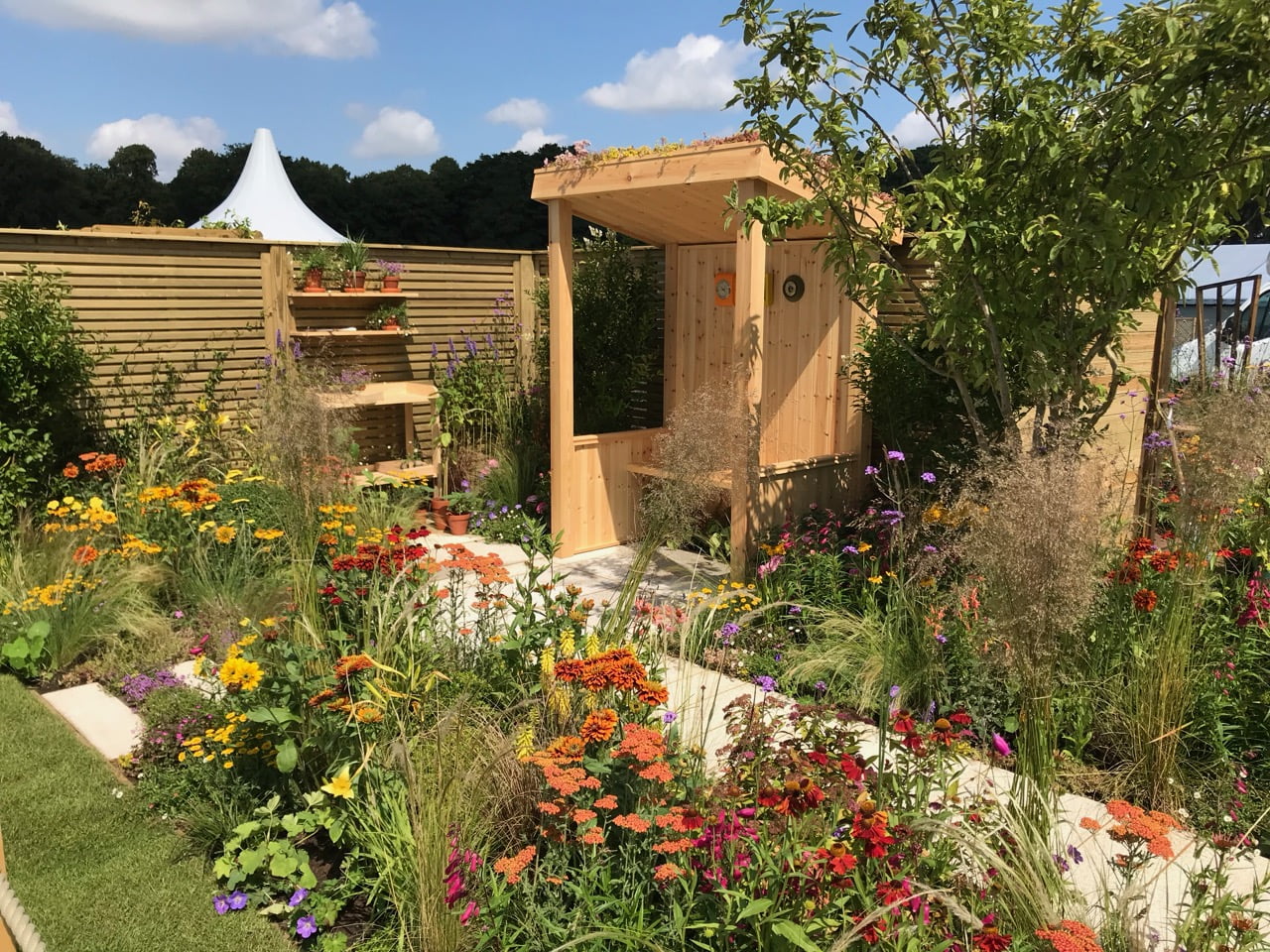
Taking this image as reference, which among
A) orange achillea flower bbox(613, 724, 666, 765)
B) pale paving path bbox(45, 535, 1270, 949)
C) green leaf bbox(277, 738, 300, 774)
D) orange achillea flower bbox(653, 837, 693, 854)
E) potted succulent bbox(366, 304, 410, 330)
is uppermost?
potted succulent bbox(366, 304, 410, 330)

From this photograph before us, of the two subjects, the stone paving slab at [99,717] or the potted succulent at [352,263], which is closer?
the stone paving slab at [99,717]

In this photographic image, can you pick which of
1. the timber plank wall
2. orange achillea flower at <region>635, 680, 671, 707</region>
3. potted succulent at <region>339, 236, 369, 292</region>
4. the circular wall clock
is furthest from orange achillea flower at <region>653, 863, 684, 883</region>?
potted succulent at <region>339, 236, 369, 292</region>

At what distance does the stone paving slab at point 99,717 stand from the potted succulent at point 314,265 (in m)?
3.81

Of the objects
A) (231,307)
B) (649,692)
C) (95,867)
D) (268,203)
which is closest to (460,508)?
(231,307)

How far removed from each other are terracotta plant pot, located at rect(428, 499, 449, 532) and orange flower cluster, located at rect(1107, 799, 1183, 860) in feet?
19.6

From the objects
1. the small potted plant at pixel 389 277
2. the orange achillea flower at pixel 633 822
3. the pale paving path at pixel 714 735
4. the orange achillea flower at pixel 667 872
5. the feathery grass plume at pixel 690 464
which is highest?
the small potted plant at pixel 389 277

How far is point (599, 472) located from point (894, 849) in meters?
4.75

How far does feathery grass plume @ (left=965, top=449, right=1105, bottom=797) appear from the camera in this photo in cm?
218

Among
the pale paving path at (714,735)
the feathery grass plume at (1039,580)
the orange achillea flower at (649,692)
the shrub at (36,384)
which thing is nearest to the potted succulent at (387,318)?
the pale paving path at (714,735)

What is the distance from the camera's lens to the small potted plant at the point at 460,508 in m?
7.11

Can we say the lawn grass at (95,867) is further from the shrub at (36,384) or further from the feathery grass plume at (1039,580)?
the shrub at (36,384)

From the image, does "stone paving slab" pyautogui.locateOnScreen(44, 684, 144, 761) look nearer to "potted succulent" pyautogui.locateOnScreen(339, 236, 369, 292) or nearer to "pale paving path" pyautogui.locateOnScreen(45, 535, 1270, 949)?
"pale paving path" pyautogui.locateOnScreen(45, 535, 1270, 949)

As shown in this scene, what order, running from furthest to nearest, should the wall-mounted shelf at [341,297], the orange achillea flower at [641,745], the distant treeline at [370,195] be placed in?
the distant treeline at [370,195] → the wall-mounted shelf at [341,297] → the orange achillea flower at [641,745]

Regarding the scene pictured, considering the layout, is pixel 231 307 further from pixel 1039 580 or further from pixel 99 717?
pixel 1039 580
